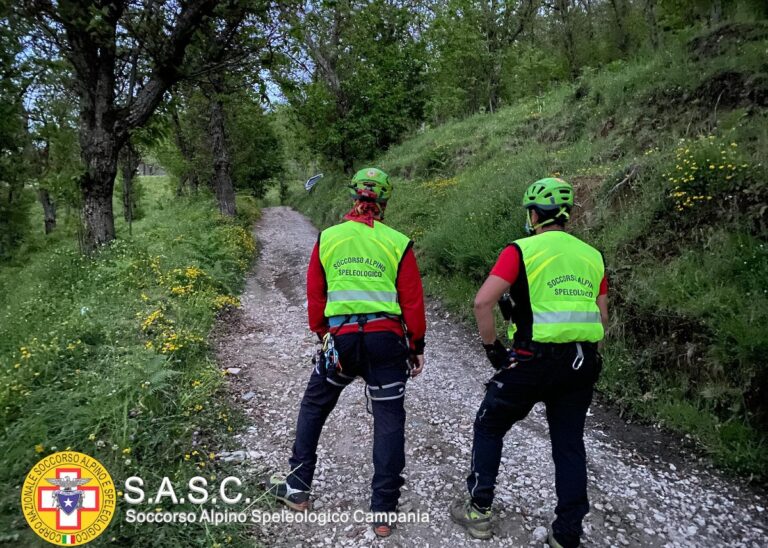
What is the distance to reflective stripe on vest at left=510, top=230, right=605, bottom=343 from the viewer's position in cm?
301

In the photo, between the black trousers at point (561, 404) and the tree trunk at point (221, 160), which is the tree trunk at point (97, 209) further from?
the black trousers at point (561, 404)

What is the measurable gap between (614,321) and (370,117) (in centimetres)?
1953

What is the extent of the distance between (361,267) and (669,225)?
4649 millimetres

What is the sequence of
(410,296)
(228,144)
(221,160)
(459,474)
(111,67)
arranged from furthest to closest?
(228,144)
(221,160)
(111,67)
(459,474)
(410,296)

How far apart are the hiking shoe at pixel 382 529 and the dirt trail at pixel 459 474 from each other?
43 mm

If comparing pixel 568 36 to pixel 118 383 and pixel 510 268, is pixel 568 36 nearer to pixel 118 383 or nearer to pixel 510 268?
pixel 510 268

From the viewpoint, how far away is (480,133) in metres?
15.6

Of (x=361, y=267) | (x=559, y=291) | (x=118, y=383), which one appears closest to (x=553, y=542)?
(x=559, y=291)

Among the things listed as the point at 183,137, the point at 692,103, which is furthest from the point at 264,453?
the point at 183,137

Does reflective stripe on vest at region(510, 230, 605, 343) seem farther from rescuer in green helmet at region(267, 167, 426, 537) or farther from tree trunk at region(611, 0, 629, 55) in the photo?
tree trunk at region(611, 0, 629, 55)

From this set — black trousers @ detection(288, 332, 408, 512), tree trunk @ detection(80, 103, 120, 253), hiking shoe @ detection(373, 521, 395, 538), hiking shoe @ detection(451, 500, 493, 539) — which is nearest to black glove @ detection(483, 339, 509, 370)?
black trousers @ detection(288, 332, 408, 512)

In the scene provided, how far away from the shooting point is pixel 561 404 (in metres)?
3.20

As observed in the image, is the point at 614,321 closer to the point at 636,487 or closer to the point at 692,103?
the point at 636,487

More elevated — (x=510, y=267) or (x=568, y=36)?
(x=568, y=36)
